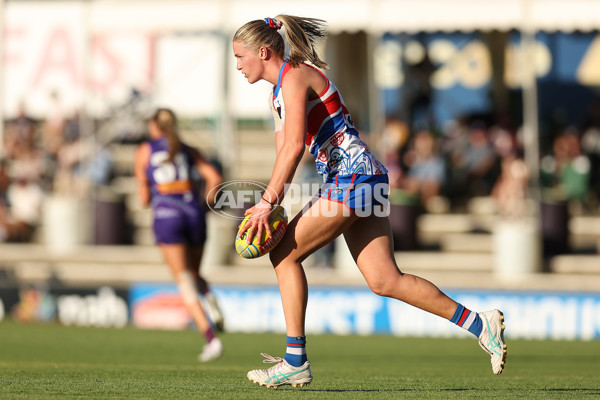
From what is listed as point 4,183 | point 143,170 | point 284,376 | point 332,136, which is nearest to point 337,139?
point 332,136

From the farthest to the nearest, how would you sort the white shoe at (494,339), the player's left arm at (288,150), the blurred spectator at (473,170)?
1. the blurred spectator at (473,170)
2. the white shoe at (494,339)
3. the player's left arm at (288,150)

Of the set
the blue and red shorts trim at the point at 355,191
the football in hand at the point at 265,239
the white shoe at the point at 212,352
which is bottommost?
the white shoe at the point at 212,352

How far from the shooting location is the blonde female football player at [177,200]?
34.3ft

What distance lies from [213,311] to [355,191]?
4354 mm

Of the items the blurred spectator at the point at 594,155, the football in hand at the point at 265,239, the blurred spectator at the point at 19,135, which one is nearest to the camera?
the football in hand at the point at 265,239

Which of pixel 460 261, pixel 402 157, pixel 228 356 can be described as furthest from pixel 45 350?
pixel 402 157

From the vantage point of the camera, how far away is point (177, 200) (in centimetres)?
1066

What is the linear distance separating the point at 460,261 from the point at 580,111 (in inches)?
240

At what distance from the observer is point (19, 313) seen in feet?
53.6

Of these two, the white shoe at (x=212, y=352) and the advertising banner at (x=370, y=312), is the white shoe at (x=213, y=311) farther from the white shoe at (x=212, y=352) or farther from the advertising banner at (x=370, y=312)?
the advertising banner at (x=370, y=312)

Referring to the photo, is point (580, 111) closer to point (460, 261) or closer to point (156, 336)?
point (460, 261)

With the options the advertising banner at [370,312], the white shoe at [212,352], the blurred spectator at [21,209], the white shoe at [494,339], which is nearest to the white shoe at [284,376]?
the white shoe at [494,339]

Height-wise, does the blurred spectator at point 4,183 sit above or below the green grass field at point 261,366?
above

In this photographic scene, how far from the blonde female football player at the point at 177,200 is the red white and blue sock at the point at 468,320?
4047mm
